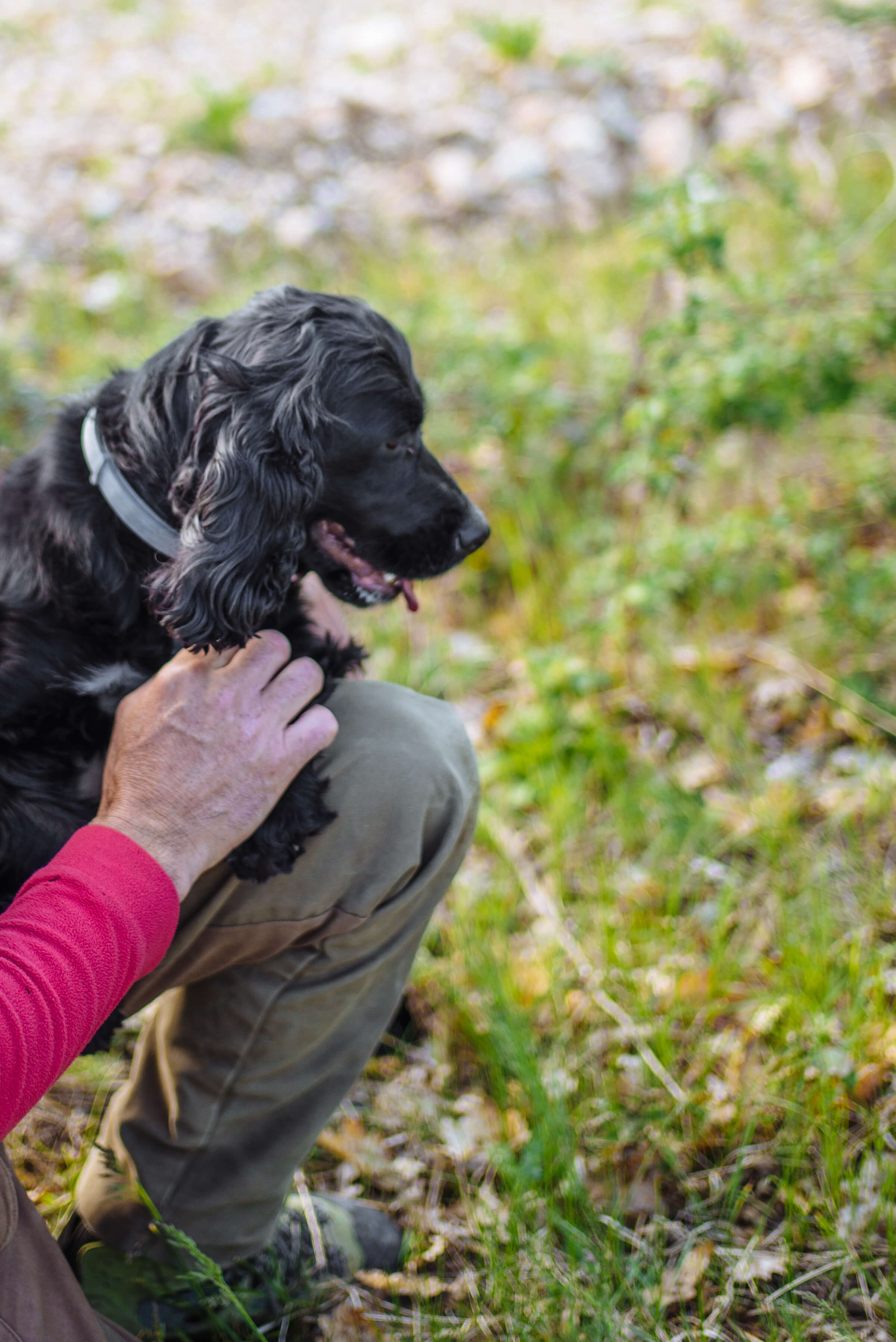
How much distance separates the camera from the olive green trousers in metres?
1.43

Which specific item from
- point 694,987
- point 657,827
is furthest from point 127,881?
point 657,827

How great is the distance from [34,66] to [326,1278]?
24.9 ft

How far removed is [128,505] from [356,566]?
44cm

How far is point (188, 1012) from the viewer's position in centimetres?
154

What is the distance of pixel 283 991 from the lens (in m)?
1.46

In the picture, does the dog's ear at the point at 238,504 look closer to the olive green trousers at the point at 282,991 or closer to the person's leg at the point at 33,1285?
the olive green trousers at the point at 282,991

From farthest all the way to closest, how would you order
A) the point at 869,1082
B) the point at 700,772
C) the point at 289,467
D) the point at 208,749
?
the point at 700,772, the point at 869,1082, the point at 289,467, the point at 208,749

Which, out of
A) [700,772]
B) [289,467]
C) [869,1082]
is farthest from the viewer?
[700,772]

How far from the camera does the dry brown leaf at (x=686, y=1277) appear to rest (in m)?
1.45

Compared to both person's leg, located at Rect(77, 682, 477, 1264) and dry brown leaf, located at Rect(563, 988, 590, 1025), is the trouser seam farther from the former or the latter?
dry brown leaf, located at Rect(563, 988, 590, 1025)

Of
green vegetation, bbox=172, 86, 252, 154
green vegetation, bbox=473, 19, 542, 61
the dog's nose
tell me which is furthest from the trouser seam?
green vegetation, bbox=473, 19, 542, 61

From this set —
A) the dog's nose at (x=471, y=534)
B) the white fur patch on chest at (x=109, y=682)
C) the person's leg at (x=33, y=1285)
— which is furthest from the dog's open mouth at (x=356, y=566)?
the person's leg at (x=33, y=1285)

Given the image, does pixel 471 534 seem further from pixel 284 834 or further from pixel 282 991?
pixel 282 991

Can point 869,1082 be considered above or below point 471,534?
below
